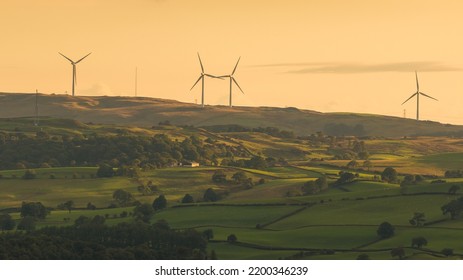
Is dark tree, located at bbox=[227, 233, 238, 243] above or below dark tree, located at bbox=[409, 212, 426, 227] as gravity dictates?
below

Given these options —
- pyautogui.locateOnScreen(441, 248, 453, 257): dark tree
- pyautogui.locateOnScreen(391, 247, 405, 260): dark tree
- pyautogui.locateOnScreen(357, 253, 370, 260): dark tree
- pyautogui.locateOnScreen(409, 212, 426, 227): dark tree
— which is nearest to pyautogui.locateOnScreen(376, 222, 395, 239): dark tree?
pyautogui.locateOnScreen(409, 212, 426, 227): dark tree

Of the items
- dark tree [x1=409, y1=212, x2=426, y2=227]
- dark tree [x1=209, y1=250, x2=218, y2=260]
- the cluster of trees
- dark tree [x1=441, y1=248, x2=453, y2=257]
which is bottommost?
dark tree [x1=209, y1=250, x2=218, y2=260]

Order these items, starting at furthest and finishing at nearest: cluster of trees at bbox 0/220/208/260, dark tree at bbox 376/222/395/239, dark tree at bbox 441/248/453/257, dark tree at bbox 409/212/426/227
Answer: dark tree at bbox 409/212/426/227, dark tree at bbox 376/222/395/239, cluster of trees at bbox 0/220/208/260, dark tree at bbox 441/248/453/257

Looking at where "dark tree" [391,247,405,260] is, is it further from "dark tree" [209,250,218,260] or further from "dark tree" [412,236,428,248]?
"dark tree" [209,250,218,260]

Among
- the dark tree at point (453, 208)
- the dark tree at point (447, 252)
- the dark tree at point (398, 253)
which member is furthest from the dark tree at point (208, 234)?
the dark tree at point (453, 208)

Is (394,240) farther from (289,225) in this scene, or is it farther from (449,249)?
(289,225)
